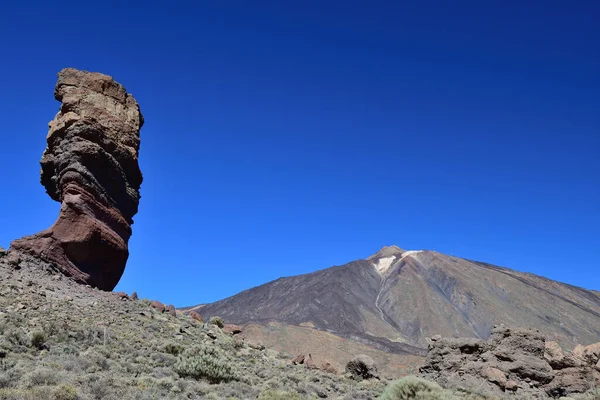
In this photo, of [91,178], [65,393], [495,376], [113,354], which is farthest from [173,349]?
[495,376]

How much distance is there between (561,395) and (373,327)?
2887 inches

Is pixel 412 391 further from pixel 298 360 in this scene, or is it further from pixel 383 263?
pixel 383 263

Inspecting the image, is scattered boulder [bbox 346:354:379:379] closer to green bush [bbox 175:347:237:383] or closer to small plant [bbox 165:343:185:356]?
small plant [bbox 165:343:185:356]

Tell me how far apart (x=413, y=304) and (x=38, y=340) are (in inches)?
3745

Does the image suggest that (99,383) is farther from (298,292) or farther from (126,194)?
(298,292)

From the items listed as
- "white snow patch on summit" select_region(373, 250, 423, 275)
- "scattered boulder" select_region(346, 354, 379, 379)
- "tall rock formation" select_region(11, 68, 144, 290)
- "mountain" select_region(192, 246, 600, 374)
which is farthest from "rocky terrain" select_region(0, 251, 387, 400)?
"white snow patch on summit" select_region(373, 250, 423, 275)

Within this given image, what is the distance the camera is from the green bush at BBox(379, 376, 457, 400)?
29.2 ft

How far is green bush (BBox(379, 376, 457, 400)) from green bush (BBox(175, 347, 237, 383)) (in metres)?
4.25

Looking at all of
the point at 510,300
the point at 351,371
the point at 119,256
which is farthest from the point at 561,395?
the point at 510,300

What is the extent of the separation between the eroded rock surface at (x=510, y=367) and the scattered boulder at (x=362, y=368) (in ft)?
6.62

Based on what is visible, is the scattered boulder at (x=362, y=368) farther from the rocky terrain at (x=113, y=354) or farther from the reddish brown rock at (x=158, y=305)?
the reddish brown rock at (x=158, y=305)

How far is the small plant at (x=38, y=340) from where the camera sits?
11.1 m

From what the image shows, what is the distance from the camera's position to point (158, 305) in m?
19.2

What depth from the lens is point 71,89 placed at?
59.8ft
